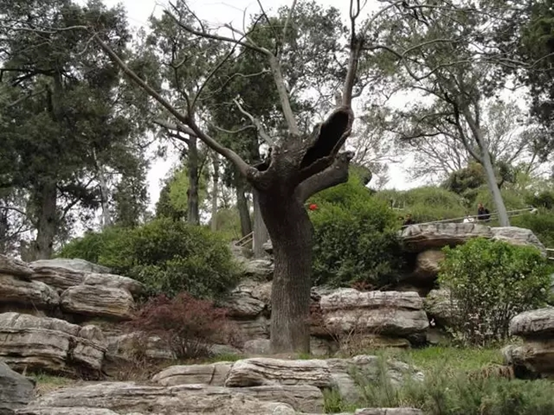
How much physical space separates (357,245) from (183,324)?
465cm

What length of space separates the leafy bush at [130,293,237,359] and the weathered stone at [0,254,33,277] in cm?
205

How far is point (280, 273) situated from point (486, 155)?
536 inches

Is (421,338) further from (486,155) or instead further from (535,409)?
(486,155)

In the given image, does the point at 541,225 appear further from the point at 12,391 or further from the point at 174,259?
the point at 12,391

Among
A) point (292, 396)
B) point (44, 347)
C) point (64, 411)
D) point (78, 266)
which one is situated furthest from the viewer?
point (78, 266)

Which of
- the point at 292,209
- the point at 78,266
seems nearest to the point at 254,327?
the point at 292,209

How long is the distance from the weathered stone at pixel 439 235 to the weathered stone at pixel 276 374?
5805 mm

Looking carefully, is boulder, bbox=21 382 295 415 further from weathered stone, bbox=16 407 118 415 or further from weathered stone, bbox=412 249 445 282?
weathered stone, bbox=412 249 445 282

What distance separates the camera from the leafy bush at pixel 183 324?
9.25 meters

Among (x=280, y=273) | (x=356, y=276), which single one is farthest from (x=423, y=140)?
(x=280, y=273)

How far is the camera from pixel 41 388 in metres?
7.45

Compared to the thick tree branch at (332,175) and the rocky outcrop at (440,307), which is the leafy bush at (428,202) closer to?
the rocky outcrop at (440,307)

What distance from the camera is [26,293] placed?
32.7 feet

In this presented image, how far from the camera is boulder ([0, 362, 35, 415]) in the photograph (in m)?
5.88
